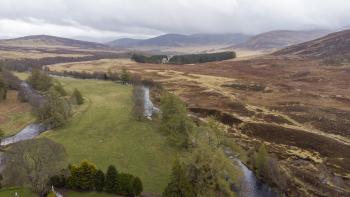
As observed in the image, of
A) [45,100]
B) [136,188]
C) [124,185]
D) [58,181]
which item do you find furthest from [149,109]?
[124,185]

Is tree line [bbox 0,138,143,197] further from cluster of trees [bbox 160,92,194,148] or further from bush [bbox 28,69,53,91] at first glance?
bush [bbox 28,69,53,91]

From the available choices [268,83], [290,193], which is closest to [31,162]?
[290,193]

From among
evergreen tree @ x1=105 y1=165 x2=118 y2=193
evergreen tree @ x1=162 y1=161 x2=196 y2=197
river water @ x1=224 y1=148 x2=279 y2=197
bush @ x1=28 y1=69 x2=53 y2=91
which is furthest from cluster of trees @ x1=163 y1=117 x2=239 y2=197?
bush @ x1=28 y1=69 x2=53 y2=91

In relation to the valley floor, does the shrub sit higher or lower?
higher

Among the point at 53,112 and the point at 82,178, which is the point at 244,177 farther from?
the point at 53,112

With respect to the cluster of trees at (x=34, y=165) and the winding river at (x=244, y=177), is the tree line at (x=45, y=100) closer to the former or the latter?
the winding river at (x=244, y=177)

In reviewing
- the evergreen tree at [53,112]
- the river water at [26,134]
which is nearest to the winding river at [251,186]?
the evergreen tree at [53,112]

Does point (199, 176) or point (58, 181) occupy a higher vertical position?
point (199, 176)
